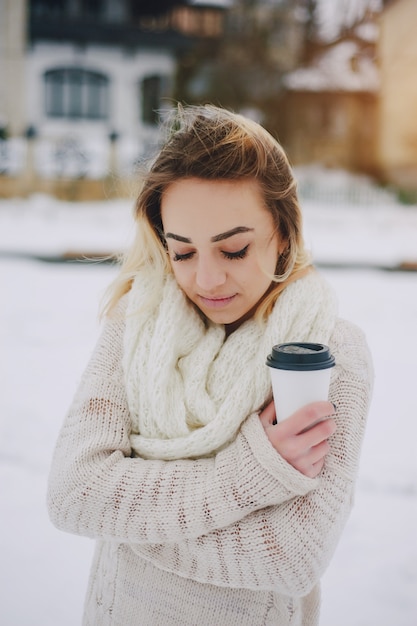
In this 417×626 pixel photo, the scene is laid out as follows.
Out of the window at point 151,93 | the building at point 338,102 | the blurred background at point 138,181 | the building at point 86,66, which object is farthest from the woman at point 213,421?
the building at point 338,102

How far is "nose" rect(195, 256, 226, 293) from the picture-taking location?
120 centimetres

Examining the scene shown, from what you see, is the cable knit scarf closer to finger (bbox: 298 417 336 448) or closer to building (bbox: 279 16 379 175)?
finger (bbox: 298 417 336 448)

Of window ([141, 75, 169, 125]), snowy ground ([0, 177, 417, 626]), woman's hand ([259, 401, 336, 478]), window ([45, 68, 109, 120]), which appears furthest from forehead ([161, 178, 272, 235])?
window ([45, 68, 109, 120])

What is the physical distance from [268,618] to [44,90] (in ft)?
66.6

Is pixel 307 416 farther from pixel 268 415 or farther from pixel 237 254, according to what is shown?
pixel 237 254

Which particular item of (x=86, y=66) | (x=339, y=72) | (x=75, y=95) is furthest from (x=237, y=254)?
(x=339, y=72)

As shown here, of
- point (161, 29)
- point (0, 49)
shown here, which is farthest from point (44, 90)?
point (161, 29)

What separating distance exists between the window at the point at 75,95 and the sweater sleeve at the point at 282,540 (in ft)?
65.8

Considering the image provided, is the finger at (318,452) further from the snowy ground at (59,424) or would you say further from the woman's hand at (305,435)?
the snowy ground at (59,424)

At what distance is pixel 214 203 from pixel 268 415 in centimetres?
39

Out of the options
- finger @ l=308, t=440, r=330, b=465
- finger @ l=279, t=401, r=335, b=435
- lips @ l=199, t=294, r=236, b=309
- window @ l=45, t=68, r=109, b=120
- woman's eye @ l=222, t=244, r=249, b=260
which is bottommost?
finger @ l=308, t=440, r=330, b=465

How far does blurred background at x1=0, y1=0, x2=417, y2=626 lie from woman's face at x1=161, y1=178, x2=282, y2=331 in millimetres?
289

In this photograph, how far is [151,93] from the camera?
19.9m

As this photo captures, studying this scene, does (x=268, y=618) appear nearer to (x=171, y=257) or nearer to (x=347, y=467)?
(x=347, y=467)
